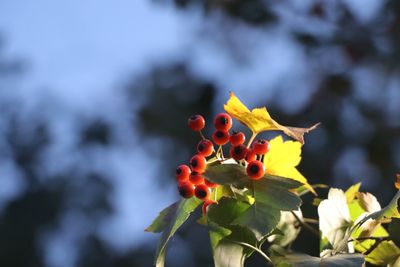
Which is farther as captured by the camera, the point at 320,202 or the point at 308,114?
the point at 308,114

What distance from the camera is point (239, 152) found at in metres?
0.60

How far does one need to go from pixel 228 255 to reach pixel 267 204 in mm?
47

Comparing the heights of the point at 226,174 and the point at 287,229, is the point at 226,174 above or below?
above

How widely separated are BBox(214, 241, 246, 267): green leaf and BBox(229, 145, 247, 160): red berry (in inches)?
3.1

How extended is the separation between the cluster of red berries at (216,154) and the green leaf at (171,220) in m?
0.01

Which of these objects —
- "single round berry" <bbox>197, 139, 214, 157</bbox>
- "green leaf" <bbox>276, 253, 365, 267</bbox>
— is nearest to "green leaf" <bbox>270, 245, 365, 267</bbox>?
"green leaf" <bbox>276, 253, 365, 267</bbox>

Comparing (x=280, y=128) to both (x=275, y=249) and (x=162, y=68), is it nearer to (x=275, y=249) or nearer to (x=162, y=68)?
(x=275, y=249)

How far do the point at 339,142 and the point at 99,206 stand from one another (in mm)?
2347

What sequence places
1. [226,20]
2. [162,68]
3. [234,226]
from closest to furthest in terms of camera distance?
[234,226] < [226,20] < [162,68]

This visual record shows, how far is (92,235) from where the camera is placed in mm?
6055

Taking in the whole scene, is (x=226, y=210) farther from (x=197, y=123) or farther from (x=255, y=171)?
(x=197, y=123)

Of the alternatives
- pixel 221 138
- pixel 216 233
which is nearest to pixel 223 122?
pixel 221 138

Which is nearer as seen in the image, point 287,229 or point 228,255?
point 228,255

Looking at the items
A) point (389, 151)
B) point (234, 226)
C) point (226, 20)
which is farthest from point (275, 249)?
point (226, 20)
